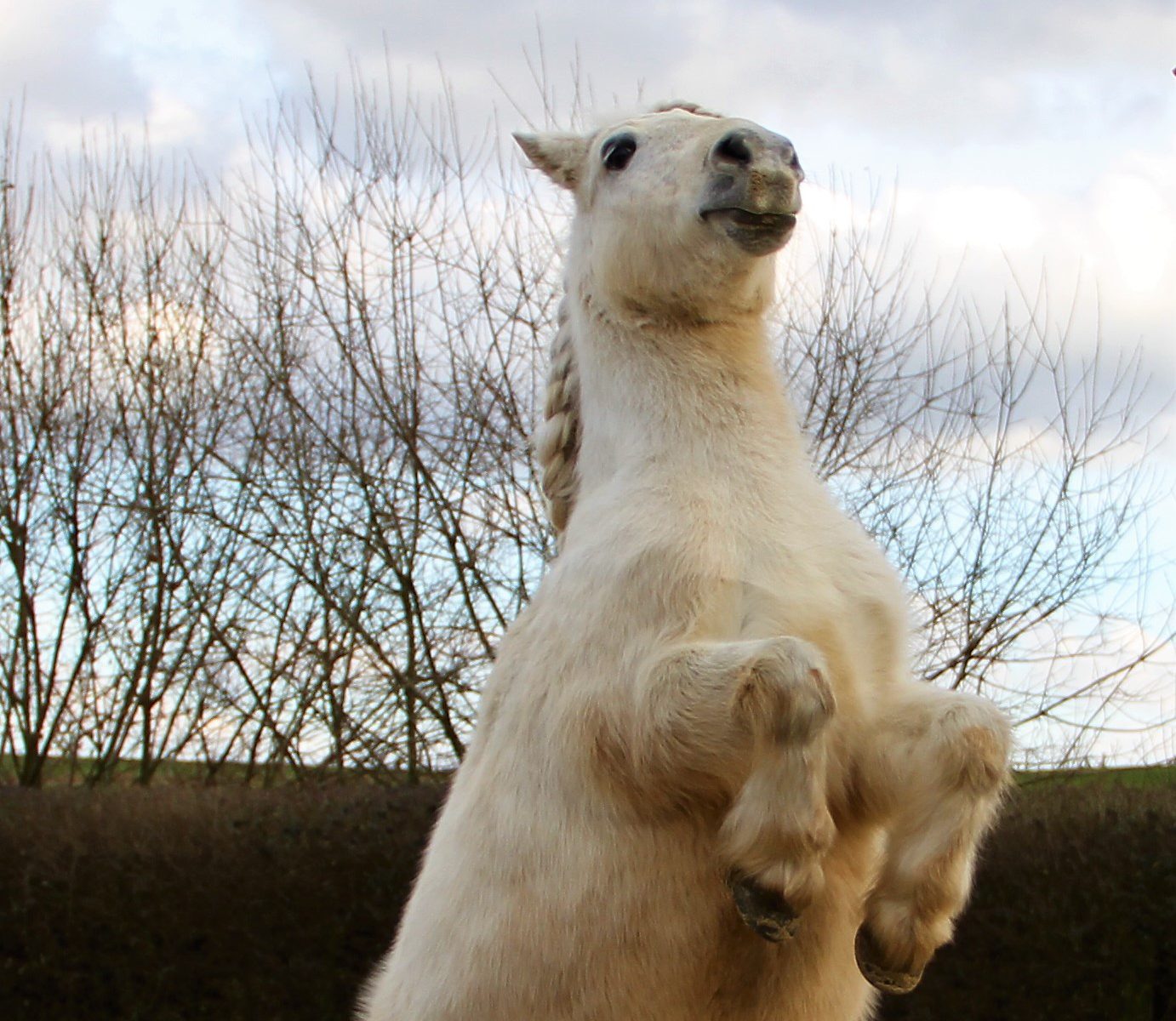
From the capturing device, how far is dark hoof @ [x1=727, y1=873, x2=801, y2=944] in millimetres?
2225

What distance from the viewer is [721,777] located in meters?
2.35

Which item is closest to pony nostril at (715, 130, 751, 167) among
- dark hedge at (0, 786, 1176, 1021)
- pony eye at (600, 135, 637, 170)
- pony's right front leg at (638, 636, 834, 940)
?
pony eye at (600, 135, 637, 170)

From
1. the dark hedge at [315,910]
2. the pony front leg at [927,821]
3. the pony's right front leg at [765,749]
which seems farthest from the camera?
the dark hedge at [315,910]

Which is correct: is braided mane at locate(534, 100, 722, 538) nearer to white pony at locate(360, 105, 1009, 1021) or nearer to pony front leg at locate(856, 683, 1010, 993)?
white pony at locate(360, 105, 1009, 1021)

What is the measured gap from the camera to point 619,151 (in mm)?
2926

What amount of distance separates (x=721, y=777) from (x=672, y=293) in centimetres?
93

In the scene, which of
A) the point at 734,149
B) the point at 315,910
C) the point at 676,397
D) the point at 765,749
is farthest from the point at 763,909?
the point at 315,910

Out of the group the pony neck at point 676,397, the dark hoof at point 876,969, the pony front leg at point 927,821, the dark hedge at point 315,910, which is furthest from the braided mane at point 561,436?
the dark hedge at point 315,910

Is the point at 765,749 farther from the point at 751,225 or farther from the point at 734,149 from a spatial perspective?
the point at 734,149

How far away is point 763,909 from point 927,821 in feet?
1.05

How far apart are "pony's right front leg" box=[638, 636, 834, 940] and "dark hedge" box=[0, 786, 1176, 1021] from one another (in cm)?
454

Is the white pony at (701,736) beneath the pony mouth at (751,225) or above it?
beneath

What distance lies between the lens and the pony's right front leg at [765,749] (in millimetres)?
2205

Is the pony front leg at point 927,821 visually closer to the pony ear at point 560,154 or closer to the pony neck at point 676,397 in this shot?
the pony neck at point 676,397
